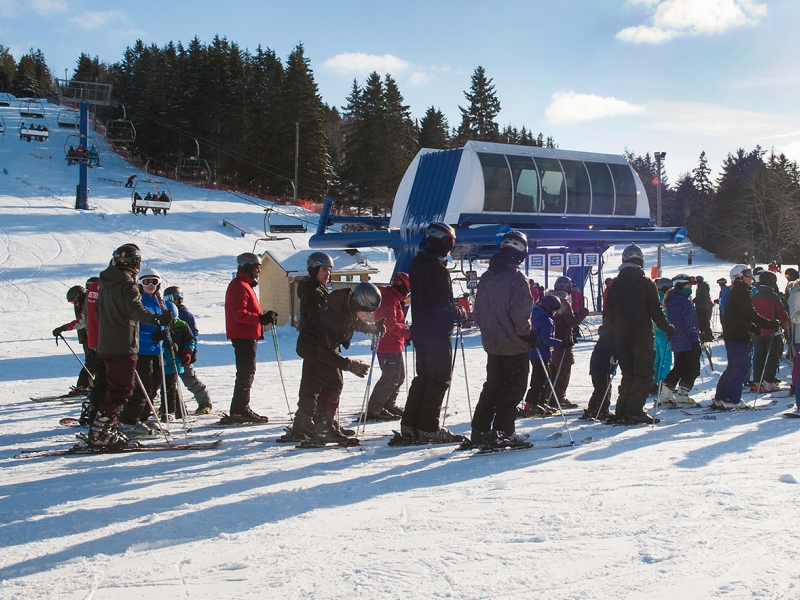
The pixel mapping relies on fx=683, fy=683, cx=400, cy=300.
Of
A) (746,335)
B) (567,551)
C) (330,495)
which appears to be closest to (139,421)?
(330,495)

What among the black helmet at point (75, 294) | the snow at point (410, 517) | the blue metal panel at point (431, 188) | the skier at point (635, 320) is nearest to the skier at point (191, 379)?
the snow at point (410, 517)

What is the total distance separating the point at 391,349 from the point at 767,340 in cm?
566

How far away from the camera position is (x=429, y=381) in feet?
18.6

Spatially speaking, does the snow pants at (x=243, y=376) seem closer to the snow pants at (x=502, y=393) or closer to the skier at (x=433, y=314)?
the skier at (x=433, y=314)

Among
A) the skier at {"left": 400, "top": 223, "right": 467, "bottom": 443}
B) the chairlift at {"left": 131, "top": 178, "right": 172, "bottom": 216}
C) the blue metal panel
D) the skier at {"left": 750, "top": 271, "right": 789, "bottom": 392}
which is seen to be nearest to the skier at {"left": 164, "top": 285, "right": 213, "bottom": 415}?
the skier at {"left": 400, "top": 223, "right": 467, "bottom": 443}

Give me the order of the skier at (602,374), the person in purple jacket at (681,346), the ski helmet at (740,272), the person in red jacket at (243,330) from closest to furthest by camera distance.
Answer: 1. the person in red jacket at (243,330)
2. the skier at (602,374)
3. the person in purple jacket at (681,346)
4. the ski helmet at (740,272)

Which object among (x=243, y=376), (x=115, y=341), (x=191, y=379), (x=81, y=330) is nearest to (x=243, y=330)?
(x=243, y=376)

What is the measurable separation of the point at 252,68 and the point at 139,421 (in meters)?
62.9

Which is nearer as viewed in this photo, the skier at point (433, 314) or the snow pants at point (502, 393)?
the snow pants at point (502, 393)

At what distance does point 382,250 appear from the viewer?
136 ft

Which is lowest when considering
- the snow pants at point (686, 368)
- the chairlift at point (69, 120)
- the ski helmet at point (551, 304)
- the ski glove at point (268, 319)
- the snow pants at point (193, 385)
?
the snow pants at point (193, 385)

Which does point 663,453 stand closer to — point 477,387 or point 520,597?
point 520,597

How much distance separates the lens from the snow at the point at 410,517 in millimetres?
3027

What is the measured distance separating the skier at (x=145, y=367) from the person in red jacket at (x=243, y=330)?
77cm
